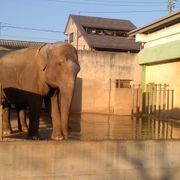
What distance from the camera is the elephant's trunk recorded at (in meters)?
9.10

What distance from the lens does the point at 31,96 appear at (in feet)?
33.6

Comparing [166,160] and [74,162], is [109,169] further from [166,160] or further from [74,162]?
[166,160]

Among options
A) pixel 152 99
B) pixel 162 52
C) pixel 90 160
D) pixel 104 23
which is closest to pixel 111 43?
pixel 104 23

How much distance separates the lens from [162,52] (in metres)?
23.2

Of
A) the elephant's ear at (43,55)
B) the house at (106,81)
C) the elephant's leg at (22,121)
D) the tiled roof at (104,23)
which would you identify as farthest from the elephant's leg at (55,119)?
the tiled roof at (104,23)

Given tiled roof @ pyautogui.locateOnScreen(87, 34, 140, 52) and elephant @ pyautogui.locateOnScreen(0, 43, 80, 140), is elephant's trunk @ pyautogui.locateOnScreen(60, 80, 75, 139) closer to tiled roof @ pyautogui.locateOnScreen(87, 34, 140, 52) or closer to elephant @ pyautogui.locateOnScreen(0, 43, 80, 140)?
elephant @ pyautogui.locateOnScreen(0, 43, 80, 140)

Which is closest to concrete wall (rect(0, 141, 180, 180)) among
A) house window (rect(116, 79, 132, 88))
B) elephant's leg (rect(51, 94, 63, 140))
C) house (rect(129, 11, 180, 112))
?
elephant's leg (rect(51, 94, 63, 140))

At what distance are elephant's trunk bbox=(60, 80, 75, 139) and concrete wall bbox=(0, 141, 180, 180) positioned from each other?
1.11 m

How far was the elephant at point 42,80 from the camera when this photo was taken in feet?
30.7

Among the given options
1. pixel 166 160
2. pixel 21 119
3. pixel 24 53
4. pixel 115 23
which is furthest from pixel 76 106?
pixel 115 23

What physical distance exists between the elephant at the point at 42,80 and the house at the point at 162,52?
12.1 meters

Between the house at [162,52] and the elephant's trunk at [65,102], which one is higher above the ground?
the house at [162,52]

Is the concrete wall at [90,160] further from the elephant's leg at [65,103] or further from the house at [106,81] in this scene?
the house at [106,81]

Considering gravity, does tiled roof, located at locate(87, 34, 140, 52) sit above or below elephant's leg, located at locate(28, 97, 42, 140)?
above
